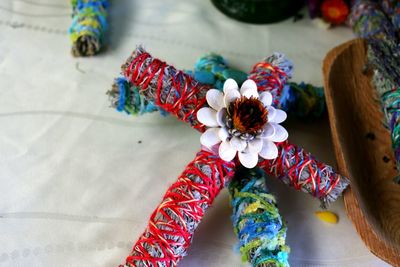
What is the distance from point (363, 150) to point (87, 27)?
0.50 meters

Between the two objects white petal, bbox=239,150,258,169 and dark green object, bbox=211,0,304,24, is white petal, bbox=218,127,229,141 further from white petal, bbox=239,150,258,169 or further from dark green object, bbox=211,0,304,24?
dark green object, bbox=211,0,304,24

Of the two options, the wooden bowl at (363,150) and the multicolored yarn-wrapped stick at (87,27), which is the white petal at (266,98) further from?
the multicolored yarn-wrapped stick at (87,27)

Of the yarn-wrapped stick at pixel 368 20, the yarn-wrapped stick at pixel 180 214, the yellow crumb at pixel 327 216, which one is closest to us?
the yarn-wrapped stick at pixel 180 214

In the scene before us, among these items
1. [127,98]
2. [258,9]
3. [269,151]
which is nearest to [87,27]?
[127,98]

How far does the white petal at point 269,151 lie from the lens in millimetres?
535

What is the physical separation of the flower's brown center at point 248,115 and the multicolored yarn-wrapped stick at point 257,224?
10 cm

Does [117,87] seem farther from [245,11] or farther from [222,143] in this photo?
[245,11]

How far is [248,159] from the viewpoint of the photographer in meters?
0.53

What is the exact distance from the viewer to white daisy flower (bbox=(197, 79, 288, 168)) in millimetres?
523

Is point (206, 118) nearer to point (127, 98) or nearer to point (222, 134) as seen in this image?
point (222, 134)

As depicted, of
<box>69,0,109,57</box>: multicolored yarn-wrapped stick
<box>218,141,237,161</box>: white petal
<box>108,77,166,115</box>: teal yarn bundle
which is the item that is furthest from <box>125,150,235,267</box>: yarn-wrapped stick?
<box>69,0,109,57</box>: multicolored yarn-wrapped stick

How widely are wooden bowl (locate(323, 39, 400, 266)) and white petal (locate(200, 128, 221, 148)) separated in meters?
0.18

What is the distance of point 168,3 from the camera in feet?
2.95

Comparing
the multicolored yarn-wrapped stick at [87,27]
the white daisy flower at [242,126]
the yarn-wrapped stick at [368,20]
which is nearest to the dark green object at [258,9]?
the yarn-wrapped stick at [368,20]
